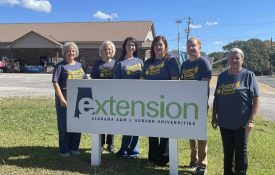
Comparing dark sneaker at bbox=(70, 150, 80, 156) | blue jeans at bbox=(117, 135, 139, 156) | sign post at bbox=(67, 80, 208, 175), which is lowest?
dark sneaker at bbox=(70, 150, 80, 156)

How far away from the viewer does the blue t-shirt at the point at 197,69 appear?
5.78 metres

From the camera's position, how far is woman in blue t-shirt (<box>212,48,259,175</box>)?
522cm

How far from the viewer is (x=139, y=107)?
233 inches

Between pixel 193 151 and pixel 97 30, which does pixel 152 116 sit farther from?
pixel 97 30

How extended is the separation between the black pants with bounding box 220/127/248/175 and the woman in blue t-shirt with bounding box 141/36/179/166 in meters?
1.06

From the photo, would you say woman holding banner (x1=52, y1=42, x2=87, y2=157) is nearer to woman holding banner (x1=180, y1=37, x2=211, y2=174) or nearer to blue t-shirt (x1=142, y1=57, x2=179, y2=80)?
blue t-shirt (x1=142, y1=57, x2=179, y2=80)

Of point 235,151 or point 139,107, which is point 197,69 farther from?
point 235,151

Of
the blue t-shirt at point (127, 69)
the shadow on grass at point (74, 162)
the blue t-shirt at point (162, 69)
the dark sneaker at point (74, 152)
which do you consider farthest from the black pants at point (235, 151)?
the dark sneaker at point (74, 152)

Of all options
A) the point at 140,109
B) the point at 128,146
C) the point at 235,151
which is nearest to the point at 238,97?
the point at 235,151

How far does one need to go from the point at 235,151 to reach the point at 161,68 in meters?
1.56

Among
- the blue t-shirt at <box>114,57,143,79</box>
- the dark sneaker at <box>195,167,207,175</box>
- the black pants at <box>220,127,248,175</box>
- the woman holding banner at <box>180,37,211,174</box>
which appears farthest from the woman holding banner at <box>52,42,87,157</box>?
the black pants at <box>220,127,248,175</box>

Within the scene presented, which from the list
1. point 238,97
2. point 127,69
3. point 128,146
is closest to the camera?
point 238,97

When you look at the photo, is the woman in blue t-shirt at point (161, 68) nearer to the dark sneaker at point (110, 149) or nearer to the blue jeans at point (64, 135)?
the dark sneaker at point (110, 149)

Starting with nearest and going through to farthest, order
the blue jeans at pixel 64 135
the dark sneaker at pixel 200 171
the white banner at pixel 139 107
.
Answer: the white banner at pixel 139 107
the dark sneaker at pixel 200 171
the blue jeans at pixel 64 135
